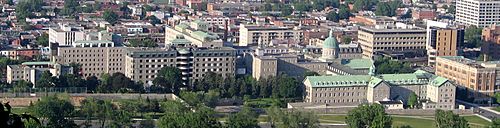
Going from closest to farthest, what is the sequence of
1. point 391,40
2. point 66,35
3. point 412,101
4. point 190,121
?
point 190,121 < point 412,101 < point 66,35 < point 391,40

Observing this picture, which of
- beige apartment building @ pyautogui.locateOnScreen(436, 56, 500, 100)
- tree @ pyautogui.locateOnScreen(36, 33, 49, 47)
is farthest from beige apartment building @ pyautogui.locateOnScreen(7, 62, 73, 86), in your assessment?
beige apartment building @ pyautogui.locateOnScreen(436, 56, 500, 100)

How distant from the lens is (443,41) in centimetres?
3959

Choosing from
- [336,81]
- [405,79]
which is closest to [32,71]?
[336,81]

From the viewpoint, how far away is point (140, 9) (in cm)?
5503

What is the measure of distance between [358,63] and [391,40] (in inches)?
243

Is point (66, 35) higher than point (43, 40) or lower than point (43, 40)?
higher

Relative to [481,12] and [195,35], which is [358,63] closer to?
[195,35]

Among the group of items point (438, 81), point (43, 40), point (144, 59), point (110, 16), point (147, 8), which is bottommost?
point (438, 81)

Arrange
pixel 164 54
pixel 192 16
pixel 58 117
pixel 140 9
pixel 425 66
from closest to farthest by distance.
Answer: pixel 58 117
pixel 164 54
pixel 425 66
pixel 192 16
pixel 140 9

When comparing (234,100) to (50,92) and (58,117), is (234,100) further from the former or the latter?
(58,117)

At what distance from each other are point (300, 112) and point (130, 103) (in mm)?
5076

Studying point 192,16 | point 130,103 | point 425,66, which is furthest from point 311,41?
point 130,103

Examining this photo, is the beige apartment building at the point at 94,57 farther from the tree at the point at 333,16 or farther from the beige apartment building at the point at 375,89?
the tree at the point at 333,16

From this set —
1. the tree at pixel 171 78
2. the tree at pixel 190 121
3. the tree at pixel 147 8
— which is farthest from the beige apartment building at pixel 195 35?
the tree at pixel 147 8
